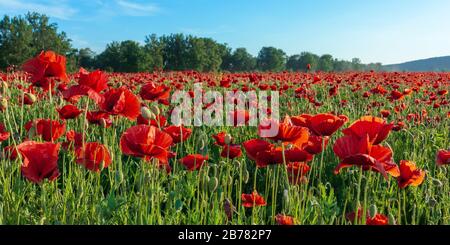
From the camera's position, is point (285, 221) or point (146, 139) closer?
point (285, 221)

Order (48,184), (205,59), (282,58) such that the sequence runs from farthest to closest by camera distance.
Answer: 1. (282,58)
2. (205,59)
3. (48,184)

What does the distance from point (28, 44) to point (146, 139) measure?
5218 cm

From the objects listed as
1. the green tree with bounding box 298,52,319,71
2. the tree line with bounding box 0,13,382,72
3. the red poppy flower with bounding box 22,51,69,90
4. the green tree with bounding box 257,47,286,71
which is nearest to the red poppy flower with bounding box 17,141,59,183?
the red poppy flower with bounding box 22,51,69,90

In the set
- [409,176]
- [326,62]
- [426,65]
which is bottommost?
[409,176]

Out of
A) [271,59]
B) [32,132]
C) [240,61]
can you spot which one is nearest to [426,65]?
[271,59]

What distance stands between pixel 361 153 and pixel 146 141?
644 mm

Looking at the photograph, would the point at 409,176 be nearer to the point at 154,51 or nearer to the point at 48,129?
the point at 48,129

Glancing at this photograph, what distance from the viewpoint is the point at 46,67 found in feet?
6.28

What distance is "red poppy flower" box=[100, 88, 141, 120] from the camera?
1810 millimetres

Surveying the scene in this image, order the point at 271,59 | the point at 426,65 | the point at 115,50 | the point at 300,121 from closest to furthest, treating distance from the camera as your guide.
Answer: the point at 300,121
the point at 115,50
the point at 271,59
the point at 426,65

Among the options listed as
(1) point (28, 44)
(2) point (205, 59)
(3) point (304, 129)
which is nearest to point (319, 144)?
(3) point (304, 129)

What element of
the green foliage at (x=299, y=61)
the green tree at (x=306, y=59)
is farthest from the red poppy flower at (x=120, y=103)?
the green foliage at (x=299, y=61)

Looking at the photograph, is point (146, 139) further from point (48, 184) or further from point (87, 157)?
point (48, 184)

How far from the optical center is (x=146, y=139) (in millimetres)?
1498
